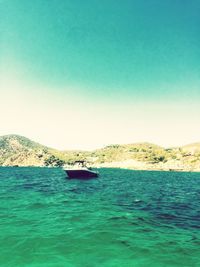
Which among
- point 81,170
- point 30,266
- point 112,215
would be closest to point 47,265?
point 30,266

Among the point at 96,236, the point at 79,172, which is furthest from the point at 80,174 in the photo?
the point at 96,236

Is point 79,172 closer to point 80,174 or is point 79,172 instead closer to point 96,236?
point 80,174

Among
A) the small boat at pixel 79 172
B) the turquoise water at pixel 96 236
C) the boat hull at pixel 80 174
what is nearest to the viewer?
the turquoise water at pixel 96 236

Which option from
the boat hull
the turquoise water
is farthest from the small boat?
the turquoise water

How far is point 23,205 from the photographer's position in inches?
1245

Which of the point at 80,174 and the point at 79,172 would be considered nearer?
the point at 79,172

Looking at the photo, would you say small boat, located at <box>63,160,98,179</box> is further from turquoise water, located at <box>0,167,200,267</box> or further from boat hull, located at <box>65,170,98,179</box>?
turquoise water, located at <box>0,167,200,267</box>

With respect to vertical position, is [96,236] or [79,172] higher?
[79,172]

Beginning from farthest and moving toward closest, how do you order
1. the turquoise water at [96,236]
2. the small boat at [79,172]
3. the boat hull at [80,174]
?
the boat hull at [80,174], the small boat at [79,172], the turquoise water at [96,236]

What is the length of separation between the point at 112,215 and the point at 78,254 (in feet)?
38.9

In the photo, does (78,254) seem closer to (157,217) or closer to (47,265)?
(47,265)

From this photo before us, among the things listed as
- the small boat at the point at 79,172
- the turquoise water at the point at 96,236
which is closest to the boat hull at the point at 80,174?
the small boat at the point at 79,172

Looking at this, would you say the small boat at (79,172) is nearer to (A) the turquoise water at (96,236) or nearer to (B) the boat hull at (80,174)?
(B) the boat hull at (80,174)

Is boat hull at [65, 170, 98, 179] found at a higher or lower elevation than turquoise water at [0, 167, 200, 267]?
higher
